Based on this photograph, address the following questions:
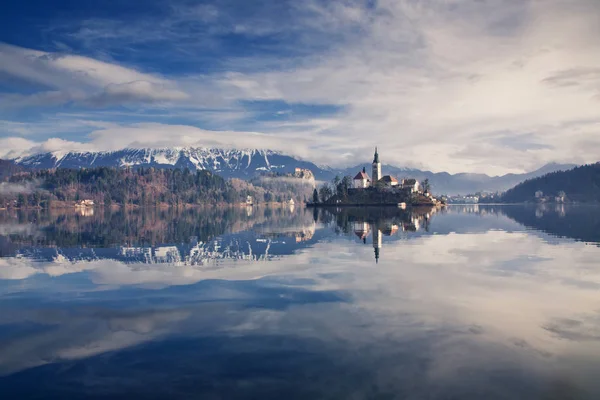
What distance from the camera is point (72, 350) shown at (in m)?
21.0

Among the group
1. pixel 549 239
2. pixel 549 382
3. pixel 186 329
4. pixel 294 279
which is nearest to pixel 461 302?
pixel 549 382

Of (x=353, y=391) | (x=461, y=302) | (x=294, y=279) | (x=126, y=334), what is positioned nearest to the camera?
(x=353, y=391)

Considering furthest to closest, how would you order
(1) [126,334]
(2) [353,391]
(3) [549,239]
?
(3) [549,239] < (1) [126,334] < (2) [353,391]

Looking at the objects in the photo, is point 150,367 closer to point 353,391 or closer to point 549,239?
point 353,391

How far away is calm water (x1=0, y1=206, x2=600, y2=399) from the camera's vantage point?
16.9m

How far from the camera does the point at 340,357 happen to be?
1942cm

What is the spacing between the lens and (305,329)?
23500 mm

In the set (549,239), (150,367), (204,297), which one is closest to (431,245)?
(549,239)

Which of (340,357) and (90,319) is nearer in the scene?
(340,357)

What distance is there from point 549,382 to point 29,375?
71.2 ft

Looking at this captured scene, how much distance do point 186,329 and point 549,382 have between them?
17.9m

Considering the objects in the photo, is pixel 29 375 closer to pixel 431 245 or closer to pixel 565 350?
pixel 565 350

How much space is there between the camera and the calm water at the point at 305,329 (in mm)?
16938

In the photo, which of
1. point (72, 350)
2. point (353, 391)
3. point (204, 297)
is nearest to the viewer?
point (353, 391)
